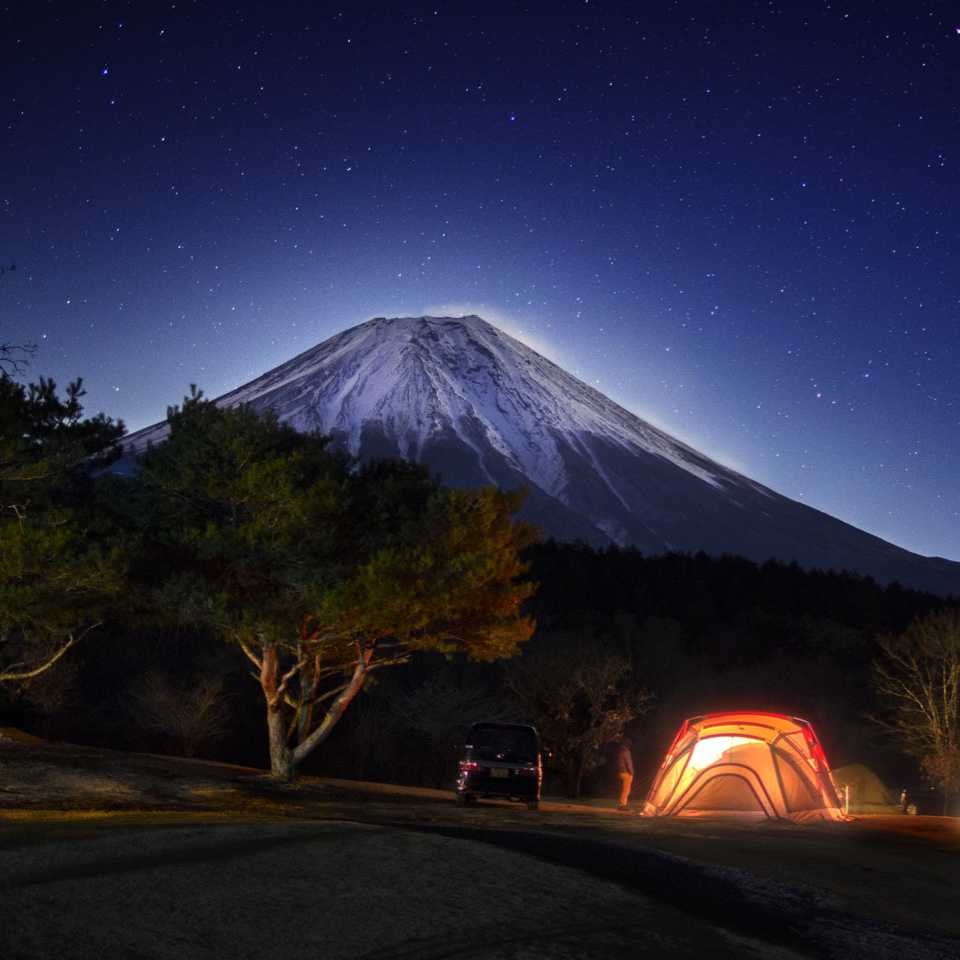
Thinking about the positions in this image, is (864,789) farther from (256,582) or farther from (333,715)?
(256,582)

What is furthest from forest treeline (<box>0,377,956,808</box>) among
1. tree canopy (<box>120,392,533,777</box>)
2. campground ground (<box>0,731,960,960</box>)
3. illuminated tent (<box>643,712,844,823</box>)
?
campground ground (<box>0,731,960,960</box>)

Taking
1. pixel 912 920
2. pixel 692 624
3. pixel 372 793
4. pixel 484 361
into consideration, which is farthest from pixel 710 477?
Result: pixel 912 920

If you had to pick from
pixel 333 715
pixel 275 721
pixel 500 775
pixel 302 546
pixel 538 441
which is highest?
pixel 538 441

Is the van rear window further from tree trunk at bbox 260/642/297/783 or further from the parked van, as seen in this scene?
tree trunk at bbox 260/642/297/783

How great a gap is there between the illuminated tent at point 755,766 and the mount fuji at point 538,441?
11163 centimetres

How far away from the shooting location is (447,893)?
5812mm

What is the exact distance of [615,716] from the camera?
33219 millimetres

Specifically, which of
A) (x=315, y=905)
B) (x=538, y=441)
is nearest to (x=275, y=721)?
(x=315, y=905)

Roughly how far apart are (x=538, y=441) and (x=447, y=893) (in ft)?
473

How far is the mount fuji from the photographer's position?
13888 centimetres

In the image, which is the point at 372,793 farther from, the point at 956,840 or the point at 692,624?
the point at 692,624

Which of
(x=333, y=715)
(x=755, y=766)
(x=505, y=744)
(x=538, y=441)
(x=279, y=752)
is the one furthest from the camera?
(x=538, y=441)

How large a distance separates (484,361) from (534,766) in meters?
152

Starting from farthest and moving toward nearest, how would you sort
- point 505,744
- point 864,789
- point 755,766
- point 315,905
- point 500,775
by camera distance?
point 864,789
point 505,744
point 500,775
point 755,766
point 315,905
